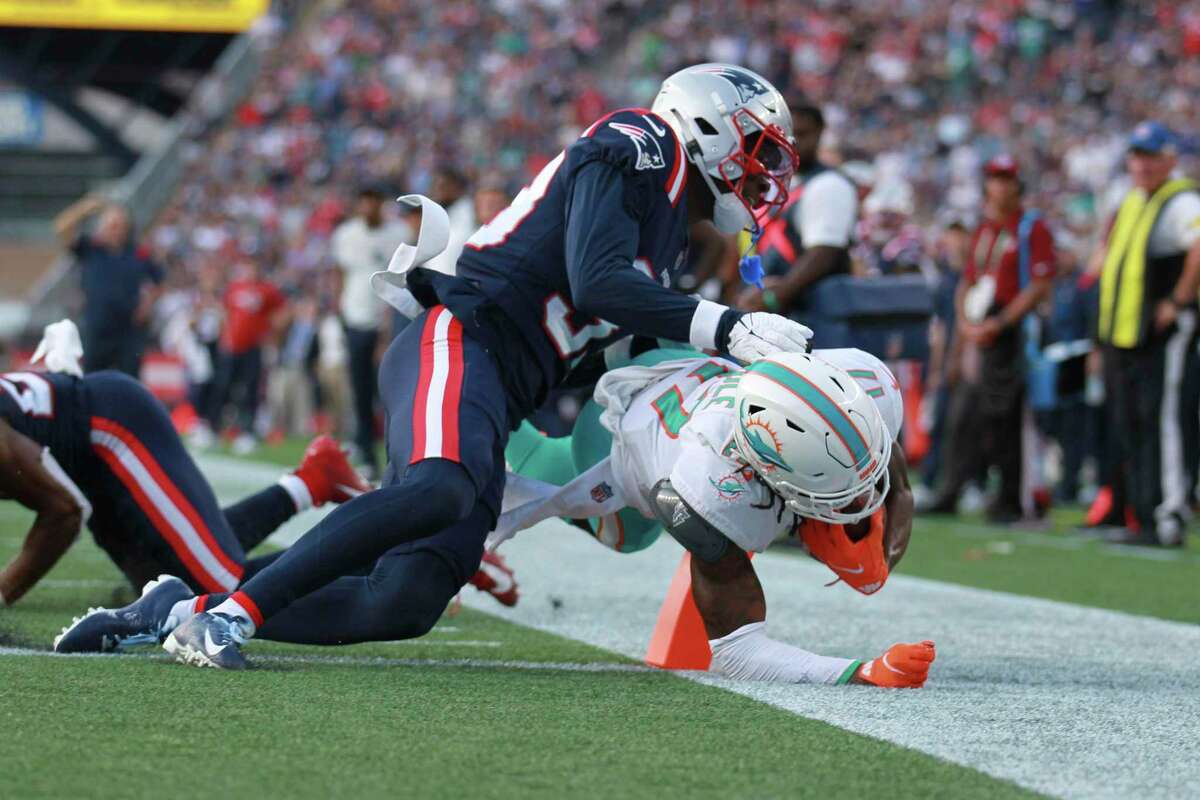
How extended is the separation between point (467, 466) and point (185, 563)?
1143 millimetres

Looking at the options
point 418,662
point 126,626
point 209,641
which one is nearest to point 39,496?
point 126,626

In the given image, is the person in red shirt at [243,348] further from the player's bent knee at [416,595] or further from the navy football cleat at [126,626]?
the player's bent knee at [416,595]

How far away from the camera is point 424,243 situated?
423cm

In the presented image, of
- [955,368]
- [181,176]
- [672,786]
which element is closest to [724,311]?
[672,786]

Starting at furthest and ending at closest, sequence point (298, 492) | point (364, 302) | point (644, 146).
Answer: point (364, 302)
point (298, 492)
point (644, 146)

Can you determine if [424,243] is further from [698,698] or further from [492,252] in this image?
[698,698]

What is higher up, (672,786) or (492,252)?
(492,252)

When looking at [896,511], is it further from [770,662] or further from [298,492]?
[298,492]

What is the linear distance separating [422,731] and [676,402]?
124 cm

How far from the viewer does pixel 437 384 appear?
4020mm

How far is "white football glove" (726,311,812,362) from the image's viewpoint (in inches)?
155

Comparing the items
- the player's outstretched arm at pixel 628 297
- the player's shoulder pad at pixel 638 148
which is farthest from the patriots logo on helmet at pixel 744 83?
the player's outstretched arm at pixel 628 297

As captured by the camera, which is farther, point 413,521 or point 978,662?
point 978,662

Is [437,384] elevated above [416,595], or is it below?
above
